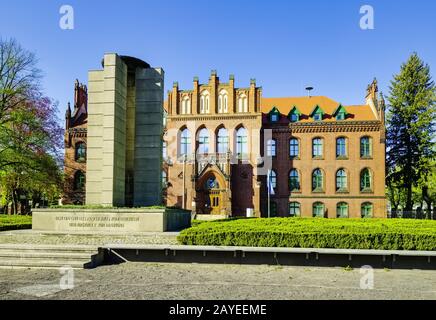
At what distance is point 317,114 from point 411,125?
10051 mm

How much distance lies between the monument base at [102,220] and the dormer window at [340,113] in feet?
95.8

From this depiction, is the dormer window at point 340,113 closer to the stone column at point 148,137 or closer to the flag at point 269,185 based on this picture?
the flag at point 269,185

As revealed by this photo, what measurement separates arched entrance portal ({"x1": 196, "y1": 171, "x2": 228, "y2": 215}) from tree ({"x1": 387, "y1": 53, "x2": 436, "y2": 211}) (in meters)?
19.3

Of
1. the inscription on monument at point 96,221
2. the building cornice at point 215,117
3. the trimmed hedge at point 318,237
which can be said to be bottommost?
the trimmed hedge at point 318,237

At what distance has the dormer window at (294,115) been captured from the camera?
39.6m

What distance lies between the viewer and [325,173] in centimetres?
3819

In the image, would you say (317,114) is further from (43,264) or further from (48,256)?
(43,264)

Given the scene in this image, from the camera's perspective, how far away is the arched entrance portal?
36844mm

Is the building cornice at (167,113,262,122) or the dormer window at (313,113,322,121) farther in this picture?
the dormer window at (313,113,322,121)

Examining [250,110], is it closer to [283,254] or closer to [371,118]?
[371,118]

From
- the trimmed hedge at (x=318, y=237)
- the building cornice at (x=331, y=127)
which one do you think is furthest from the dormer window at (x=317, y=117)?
the trimmed hedge at (x=318, y=237)

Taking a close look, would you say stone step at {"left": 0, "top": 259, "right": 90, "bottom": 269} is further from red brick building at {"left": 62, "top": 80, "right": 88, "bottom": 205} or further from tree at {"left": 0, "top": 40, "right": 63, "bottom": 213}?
red brick building at {"left": 62, "top": 80, "right": 88, "bottom": 205}

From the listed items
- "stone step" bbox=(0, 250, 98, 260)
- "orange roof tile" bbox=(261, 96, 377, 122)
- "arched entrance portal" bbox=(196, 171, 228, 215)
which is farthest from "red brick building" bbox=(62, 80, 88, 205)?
"stone step" bbox=(0, 250, 98, 260)

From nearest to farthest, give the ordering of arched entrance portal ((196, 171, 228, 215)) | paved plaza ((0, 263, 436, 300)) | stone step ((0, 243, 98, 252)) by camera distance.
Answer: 1. paved plaza ((0, 263, 436, 300))
2. stone step ((0, 243, 98, 252))
3. arched entrance portal ((196, 171, 228, 215))
